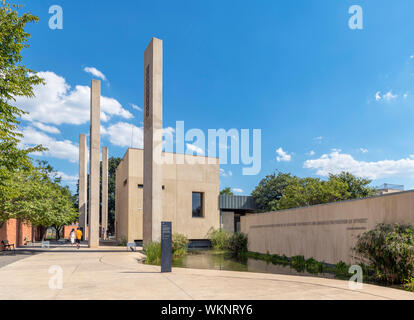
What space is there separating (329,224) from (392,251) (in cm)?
581

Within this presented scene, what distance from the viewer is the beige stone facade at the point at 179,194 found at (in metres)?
33.3

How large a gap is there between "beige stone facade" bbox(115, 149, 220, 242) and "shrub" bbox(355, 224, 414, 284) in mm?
24196

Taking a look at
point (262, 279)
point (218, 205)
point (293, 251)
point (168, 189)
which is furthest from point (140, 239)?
point (262, 279)

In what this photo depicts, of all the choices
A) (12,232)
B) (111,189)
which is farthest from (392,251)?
(111,189)

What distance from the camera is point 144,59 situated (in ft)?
83.8

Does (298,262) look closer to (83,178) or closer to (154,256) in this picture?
(154,256)

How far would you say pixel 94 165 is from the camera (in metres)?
31.7

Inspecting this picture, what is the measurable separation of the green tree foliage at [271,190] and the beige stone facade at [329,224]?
1984 centimetres

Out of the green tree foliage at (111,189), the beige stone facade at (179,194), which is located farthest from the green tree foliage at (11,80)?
the green tree foliage at (111,189)

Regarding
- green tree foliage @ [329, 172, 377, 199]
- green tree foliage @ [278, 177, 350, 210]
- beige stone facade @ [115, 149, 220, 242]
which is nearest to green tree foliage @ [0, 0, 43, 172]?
beige stone facade @ [115, 149, 220, 242]

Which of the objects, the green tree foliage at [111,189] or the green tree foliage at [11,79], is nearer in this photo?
the green tree foliage at [11,79]

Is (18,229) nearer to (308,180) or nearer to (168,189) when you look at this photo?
(168,189)

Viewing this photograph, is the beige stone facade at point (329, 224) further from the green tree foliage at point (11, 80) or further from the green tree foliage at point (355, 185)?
the green tree foliage at point (355, 185)

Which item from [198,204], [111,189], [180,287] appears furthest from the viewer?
[111,189]
